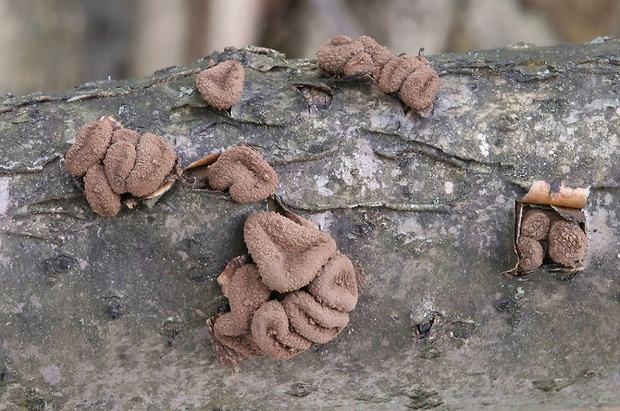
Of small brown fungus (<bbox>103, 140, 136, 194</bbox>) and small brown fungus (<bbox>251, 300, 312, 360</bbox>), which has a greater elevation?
small brown fungus (<bbox>103, 140, 136, 194</bbox>)

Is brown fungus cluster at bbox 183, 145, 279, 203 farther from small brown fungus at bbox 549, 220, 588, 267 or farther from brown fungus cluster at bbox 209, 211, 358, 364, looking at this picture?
small brown fungus at bbox 549, 220, 588, 267

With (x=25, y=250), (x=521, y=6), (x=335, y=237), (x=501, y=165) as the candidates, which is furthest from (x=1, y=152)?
(x=521, y=6)

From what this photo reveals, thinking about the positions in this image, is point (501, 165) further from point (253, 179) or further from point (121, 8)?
point (121, 8)

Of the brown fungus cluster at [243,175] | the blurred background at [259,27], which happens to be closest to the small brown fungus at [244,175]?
the brown fungus cluster at [243,175]

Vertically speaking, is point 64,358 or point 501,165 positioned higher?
point 501,165

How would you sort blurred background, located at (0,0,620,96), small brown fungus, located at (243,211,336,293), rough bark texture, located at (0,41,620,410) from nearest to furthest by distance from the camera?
small brown fungus, located at (243,211,336,293), rough bark texture, located at (0,41,620,410), blurred background, located at (0,0,620,96)

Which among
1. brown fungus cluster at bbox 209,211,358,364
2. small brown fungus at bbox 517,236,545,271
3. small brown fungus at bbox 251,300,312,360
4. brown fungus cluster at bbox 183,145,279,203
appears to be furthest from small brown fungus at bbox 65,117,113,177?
small brown fungus at bbox 517,236,545,271

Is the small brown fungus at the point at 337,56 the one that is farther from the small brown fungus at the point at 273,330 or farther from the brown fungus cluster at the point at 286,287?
the small brown fungus at the point at 273,330

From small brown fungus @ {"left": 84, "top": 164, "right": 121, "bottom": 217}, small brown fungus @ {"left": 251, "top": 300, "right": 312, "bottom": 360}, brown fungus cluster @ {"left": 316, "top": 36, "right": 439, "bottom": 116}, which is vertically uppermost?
brown fungus cluster @ {"left": 316, "top": 36, "right": 439, "bottom": 116}
